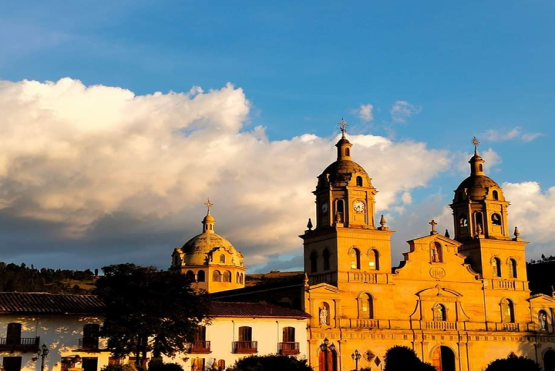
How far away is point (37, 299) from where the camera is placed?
5238 cm

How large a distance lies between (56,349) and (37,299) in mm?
3769

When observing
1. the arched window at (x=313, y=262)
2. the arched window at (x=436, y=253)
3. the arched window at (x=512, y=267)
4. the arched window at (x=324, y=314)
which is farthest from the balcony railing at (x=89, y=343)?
the arched window at (x=512, y=267)

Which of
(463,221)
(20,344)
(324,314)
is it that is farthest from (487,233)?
(20,344)

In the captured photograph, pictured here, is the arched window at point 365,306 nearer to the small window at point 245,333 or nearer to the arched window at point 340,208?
the arched window at point 340,208

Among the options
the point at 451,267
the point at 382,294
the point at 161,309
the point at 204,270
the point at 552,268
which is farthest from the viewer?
the point at 552,268

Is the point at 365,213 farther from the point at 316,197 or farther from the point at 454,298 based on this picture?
the point at 454,298

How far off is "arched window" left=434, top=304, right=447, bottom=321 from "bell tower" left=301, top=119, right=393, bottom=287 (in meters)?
→ 5.93

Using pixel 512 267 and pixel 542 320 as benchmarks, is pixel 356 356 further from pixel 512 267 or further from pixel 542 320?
pixel 542 320

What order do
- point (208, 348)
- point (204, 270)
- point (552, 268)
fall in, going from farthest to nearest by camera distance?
point (552, 268) → point (204, 270) → point (208, 348)

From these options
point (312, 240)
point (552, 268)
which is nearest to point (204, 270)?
point (312, 240)

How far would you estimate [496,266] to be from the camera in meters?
71.5

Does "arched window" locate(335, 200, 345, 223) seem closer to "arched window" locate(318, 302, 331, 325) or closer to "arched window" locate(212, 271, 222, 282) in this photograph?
"arched window" locate(318, 302, 331, 325)

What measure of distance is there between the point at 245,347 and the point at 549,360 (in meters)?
31.5

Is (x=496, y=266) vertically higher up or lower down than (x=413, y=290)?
higher up
